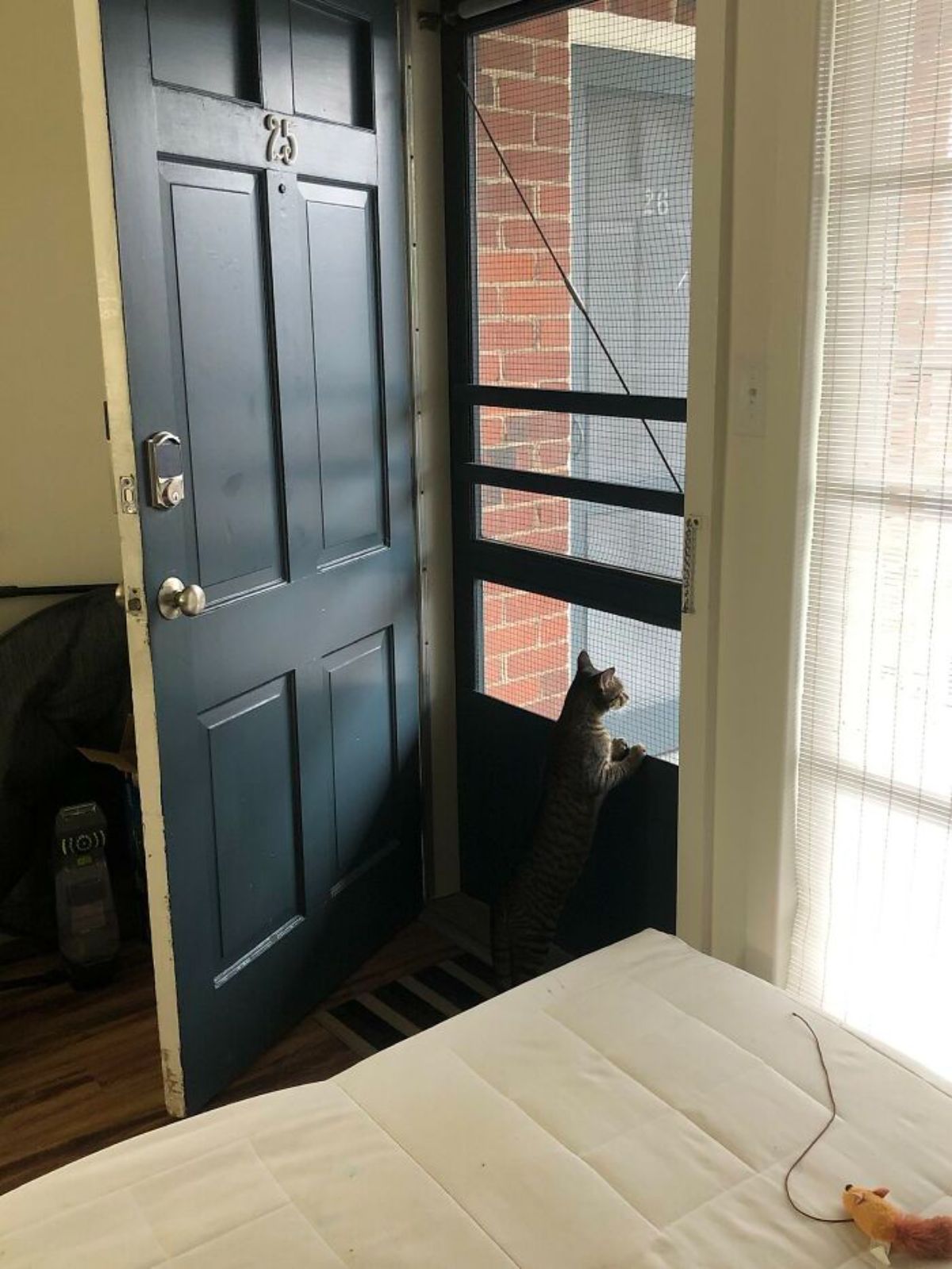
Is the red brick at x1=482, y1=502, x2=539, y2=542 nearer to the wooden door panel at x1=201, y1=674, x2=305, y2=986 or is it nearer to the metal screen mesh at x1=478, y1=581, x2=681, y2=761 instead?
the metal screen mesh at x1=478, y1=581, x2=681, y2=761

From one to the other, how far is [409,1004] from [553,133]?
1.81m

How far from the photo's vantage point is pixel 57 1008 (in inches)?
107

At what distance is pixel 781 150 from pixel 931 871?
42.2 inches

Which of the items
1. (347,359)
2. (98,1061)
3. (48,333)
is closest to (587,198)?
(347,359)

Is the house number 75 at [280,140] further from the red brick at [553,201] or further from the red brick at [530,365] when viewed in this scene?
the red brick at [530,365]

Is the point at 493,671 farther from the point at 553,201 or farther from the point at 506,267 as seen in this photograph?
the point at 553,201

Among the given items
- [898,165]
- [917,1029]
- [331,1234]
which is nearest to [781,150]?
[898,165]

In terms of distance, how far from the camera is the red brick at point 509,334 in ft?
8.49

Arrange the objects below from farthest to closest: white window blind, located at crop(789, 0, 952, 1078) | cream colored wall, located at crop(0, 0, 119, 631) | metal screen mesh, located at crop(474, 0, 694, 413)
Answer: cream colored wall, located at crop(0, 0, 119, 631), metal screen mesh, located at crop(474, 0, 694, 413), white window blind, located at crop(789, 0, 952, 1078)

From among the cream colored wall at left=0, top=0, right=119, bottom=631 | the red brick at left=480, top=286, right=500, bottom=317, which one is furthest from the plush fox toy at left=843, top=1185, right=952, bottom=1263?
the cream colored wall at left=0, top=0, right=119, bottom=631

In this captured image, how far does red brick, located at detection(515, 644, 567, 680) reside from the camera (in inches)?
106

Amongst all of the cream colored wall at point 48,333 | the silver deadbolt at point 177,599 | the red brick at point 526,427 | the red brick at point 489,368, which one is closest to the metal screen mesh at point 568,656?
the red brick at point 526,427

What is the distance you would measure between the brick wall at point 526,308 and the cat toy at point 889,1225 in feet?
4.62

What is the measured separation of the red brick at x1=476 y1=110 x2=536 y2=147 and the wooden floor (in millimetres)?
1775
